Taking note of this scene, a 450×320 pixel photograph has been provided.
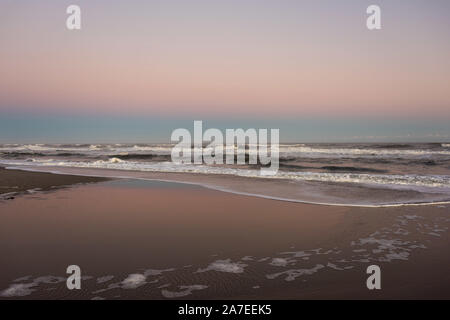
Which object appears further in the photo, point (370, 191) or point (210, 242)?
point (370, 191)

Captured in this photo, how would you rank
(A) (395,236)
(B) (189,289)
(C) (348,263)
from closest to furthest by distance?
(B) (189,289) < (C) (348,263) < (A) (395,236)

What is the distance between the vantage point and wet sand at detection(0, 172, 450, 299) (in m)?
3.65

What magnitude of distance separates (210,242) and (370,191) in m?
7.69

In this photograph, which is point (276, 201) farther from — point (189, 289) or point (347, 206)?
point (189, 289)

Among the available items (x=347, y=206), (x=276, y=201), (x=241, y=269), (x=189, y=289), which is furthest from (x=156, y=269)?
(x=347, y=206)

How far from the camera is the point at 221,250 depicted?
4883mm

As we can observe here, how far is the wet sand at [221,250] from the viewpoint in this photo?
12.0 feet

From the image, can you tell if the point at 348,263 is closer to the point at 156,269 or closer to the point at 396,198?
the point at 156,269

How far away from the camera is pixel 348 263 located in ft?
14.5

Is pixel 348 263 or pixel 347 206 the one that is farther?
pixel 347 206

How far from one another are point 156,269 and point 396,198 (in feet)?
26.7
